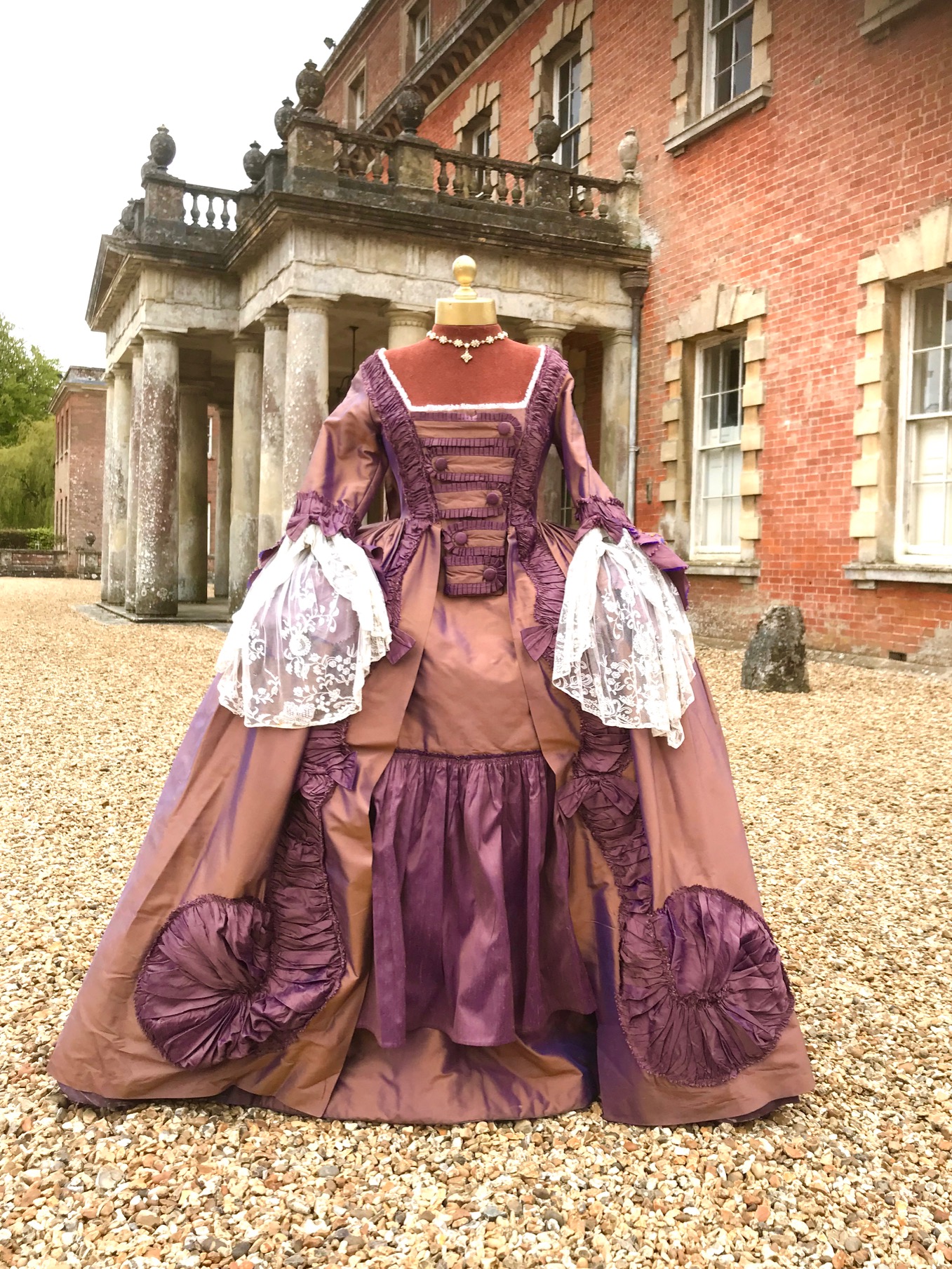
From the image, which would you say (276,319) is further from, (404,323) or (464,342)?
(464,342)

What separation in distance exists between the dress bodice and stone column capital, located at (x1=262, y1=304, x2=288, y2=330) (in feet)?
30.0

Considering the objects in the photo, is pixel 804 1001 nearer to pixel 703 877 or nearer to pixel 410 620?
pixel 703 877

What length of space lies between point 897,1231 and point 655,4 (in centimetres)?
1167

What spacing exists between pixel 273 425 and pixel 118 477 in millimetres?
4658

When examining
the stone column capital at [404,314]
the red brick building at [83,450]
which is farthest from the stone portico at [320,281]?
the red brick building at [83,450]

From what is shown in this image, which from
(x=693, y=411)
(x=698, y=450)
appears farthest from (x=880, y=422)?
(x=693, y=411)

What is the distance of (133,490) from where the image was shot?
44.4ft

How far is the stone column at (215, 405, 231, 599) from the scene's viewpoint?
18016 mm

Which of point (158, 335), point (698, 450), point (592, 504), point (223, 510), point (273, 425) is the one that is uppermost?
point (158, 335)

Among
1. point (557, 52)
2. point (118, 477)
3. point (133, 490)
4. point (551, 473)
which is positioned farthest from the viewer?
point (118, 477)

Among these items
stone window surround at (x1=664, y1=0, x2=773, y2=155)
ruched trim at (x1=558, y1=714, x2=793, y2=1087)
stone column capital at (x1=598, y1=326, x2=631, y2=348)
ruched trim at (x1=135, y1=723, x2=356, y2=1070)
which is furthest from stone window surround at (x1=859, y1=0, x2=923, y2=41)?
ruched trim at (x1=135, y1=723, x2=356, y2=1070)

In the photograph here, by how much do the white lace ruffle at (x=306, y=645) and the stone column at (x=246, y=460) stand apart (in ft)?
33.9

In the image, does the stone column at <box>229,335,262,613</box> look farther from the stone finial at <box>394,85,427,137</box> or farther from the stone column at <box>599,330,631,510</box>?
the stone column at <box>599,330,631,510</box>

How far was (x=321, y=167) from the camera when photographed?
978cm
